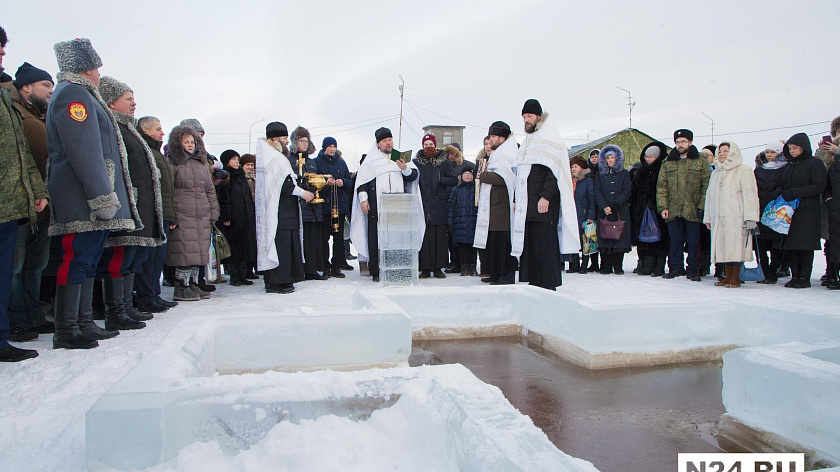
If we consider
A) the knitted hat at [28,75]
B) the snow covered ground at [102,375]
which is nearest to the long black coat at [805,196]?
the snow covered ground at [102,375]

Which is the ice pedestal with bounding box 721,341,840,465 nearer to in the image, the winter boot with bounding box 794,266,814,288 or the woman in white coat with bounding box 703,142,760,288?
the woman in white coat with bounding box 703,142,760,288

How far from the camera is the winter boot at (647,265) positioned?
8.02 m

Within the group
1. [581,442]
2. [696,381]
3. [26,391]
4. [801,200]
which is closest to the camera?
[581,442]

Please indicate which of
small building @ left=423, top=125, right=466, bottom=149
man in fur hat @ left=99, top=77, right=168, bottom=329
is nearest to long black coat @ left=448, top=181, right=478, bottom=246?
man in fur hat @ left=99, top=77, right=168, bottom=329

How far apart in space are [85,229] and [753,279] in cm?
682

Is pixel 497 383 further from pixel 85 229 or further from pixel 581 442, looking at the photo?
pixel 85 229

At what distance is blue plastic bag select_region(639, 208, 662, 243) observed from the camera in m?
7.76

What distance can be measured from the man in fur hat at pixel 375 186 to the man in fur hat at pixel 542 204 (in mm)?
1765

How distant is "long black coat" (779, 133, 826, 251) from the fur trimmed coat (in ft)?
20.9

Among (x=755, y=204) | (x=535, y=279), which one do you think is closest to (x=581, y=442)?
(x=535, y=279)

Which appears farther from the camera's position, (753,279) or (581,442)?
(753,279)

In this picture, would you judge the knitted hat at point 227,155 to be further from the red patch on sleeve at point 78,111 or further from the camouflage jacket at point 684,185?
the camouflage jacket at point 684,185

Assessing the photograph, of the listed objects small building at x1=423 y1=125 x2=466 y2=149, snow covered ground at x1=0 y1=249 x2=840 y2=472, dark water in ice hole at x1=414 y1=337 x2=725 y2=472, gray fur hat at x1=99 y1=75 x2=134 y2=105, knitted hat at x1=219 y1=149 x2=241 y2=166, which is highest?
small building at x1=423 y1=125 x2=466 y2=149

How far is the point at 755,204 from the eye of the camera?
6.49 meters
